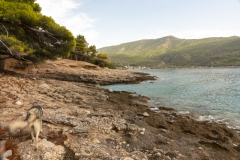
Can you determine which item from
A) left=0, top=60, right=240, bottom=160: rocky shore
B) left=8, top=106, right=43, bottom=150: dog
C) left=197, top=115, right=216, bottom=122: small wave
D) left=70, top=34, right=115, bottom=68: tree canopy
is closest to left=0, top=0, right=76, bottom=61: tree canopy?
left=0, top=60, right=240, bottom=160: rocky shore

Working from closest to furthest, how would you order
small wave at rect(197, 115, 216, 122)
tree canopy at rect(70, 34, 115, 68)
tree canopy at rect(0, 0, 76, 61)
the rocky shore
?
the rocky shore < tree canopy at rect(0, 0, 76, 61) < small wave at rect(197, 115, 216, 122) < tree canopy at rect(70, 34, 115, 68)

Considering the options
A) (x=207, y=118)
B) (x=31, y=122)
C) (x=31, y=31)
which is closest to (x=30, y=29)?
(x=31, y=31)

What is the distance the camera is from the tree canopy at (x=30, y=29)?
1163 cm

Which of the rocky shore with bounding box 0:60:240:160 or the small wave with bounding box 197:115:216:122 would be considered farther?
the small wave with bounding box 197:115:216:122

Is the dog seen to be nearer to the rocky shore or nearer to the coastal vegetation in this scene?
the rocky shore

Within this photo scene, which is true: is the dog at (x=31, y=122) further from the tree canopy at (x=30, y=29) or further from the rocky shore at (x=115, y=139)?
the tree canopy at (x=30, y=29)

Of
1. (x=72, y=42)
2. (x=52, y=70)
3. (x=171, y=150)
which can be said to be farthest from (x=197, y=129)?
(x=52, y=70)

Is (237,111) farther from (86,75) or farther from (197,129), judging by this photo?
(86,75)

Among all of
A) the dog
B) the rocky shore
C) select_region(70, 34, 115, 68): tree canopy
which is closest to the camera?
the dog

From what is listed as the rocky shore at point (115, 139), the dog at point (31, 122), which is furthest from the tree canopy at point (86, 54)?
the dog at point (31, 122)

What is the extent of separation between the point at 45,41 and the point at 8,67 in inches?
1001

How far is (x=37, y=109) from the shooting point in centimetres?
616

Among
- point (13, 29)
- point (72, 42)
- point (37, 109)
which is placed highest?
point (13, 29)

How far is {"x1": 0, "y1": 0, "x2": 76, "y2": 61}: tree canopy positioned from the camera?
11633mm
